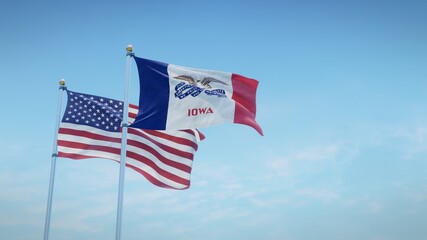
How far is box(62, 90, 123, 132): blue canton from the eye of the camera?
1838cm

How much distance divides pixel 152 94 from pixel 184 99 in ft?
3.62

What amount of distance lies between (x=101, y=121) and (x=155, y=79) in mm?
2698

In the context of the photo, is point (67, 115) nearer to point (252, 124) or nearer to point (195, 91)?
point (195, 91)

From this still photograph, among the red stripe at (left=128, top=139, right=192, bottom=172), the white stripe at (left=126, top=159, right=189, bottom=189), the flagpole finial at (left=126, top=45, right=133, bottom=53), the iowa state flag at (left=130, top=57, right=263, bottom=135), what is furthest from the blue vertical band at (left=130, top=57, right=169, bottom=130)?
the white stripe at (left=126, top=159, right=189, bottom=189)

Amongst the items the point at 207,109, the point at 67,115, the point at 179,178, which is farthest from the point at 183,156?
the point at 67,115

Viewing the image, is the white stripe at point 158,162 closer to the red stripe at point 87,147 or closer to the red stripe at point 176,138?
the red stripe at point 87,147

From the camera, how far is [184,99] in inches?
689

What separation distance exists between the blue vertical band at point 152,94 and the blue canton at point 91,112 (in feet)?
6.19

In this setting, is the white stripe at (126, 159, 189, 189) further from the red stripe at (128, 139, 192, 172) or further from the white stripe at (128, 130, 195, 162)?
the white stripe at (128, 130, 195, 162)

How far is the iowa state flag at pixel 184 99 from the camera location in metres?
17.2

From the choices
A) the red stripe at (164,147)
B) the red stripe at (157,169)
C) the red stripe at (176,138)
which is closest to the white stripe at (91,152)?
the red stripe at (157,169)

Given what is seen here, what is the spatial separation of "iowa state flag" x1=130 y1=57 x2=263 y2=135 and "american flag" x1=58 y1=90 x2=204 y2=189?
1.88 m

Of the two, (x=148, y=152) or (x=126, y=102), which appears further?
(x=148, y=152)

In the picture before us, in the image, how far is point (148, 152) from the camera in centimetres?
1877
